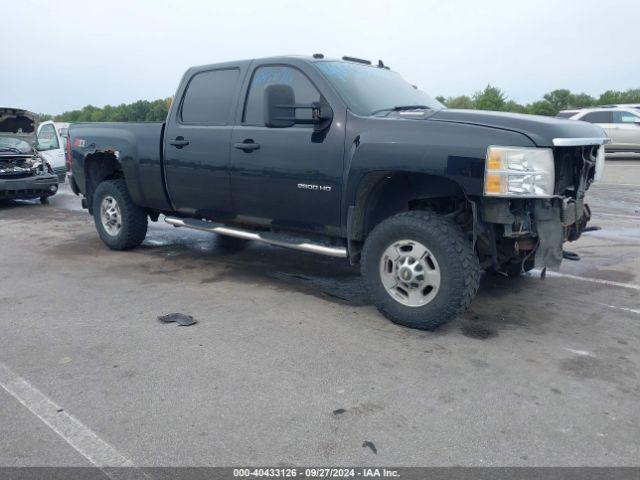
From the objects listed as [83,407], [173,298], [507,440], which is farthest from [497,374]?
[173,298]

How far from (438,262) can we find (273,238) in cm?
164

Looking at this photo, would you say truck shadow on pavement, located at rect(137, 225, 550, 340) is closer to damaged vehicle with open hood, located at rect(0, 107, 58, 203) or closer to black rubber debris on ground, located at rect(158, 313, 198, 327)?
black rubber debris on ground, located at rect(158, 313, 198, 327)

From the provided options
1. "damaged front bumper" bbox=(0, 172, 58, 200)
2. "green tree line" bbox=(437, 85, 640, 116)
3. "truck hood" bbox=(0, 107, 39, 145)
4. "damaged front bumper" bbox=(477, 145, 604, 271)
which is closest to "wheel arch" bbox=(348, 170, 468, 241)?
"damaged front bumper" bbox=(477, 145, 604, 271)

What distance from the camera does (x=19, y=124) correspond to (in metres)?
12.7

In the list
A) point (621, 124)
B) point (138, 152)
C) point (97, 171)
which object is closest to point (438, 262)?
point (138, 152)

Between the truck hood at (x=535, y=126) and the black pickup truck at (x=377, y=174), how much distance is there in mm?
15

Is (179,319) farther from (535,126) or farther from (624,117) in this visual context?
(624,117)

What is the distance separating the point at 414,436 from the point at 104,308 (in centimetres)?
300

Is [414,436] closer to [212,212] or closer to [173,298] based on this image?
[173,298]

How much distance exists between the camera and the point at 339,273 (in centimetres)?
594

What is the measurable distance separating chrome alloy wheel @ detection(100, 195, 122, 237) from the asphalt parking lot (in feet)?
3.19

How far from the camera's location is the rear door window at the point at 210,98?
5531 mm

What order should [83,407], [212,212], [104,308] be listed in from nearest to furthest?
1. [83,407]
2. [104,308]
3. [212,212]

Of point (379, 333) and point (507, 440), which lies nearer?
point (507, 440)
